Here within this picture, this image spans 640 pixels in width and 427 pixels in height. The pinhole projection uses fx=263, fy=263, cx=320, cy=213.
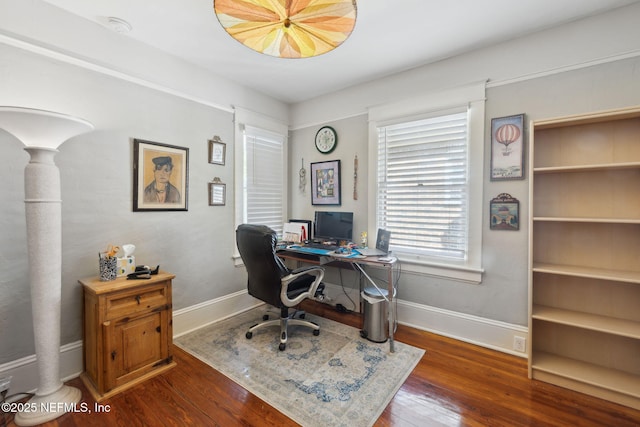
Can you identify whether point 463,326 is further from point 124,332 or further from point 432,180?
point 124,332

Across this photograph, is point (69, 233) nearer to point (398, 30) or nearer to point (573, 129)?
point (398, 30)

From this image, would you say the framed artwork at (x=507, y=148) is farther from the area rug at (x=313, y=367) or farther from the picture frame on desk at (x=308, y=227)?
the picture frame on desk at (x=308, y=227)

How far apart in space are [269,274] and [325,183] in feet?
5.04

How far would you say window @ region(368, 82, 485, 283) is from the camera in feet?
7.80

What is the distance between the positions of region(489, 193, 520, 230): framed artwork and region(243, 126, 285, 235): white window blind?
2.44 meters

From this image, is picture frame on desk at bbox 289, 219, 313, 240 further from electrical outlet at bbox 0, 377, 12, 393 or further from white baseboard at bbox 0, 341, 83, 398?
electrical outlet at bbox 0, 377, 12, 393

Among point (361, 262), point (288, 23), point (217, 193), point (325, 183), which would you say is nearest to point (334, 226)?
point (325, 183)

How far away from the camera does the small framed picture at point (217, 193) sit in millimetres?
2789

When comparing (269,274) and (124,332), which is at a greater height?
(269,274)

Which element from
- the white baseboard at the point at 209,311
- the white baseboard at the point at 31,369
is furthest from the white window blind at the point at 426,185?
the white baseboard at the point at 31,369

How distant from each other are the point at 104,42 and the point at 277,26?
5.07 ft

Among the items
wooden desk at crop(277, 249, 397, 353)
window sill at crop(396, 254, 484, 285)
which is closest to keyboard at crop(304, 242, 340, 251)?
wooden desk at crop(277, 249, 397, 353)

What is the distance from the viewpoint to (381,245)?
269cm

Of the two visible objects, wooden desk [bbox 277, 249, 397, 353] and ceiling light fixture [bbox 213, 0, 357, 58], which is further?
wooden desk [bbox 277, 249, 397, 353]
